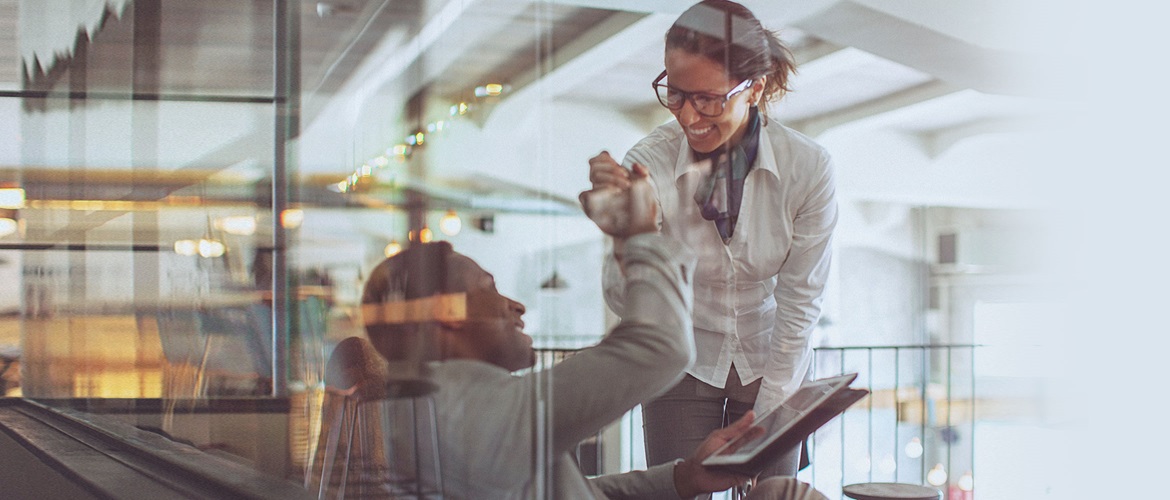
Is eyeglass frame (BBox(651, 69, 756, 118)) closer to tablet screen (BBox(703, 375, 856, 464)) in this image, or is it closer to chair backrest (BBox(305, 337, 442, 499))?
tablet screen (BBox(703, 375, 856, 464))

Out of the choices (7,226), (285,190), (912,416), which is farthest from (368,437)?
(912,416)

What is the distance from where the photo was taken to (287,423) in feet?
4.22

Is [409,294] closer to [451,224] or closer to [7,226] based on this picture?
[451,224]

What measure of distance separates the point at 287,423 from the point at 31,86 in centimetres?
131

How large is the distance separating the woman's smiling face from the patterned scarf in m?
0.01

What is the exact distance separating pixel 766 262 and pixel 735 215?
120mm

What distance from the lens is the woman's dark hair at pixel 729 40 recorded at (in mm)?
1275

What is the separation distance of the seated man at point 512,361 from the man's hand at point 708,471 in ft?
0.71

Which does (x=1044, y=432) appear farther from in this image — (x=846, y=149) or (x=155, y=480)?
(x=155, y=480)


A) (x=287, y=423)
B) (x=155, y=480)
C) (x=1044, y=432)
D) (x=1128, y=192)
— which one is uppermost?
(x=1128, y=192)

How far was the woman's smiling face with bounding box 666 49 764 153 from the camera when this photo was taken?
48.7 inches

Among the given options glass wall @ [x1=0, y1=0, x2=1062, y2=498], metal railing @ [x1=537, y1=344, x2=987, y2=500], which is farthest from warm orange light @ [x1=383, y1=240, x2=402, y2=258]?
metal railing @ [x1=537, y1=344, x2=987, y2=500]

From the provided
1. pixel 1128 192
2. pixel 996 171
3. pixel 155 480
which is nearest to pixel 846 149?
pixel 996 171

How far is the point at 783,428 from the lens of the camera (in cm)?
107
